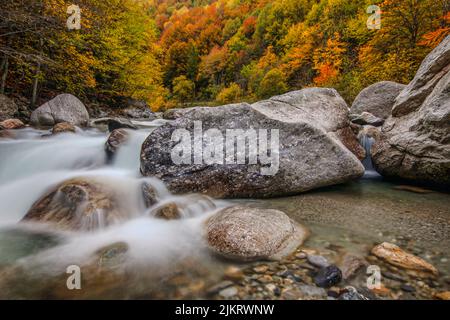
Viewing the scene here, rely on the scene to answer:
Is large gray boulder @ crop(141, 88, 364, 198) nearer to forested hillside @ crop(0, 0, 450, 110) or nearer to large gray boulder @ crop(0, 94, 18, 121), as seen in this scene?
forested hillside @ crop(0, 0, 450, 110)

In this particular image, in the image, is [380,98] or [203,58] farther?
[203,58]

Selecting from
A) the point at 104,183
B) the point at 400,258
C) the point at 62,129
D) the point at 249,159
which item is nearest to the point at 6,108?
the point at 62,129

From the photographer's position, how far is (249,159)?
424 centimetres

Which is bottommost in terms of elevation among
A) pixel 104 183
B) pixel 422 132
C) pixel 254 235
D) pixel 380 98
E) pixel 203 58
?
pixel 254 235

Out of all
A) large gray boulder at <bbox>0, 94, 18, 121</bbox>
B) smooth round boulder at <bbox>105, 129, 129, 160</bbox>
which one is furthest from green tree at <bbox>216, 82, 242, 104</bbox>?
smooth round boulder at <bbox>105, 129, 129, 160</bbox>

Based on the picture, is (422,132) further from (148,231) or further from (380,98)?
(148,231)

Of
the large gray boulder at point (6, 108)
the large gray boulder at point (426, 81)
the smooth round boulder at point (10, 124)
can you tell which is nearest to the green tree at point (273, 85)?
the large gray boulder at point (426, 81)

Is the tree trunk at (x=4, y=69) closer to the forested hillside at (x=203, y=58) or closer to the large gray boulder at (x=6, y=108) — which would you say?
the forested hillside at (x=203, y=58)

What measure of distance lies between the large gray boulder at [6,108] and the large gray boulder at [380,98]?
11944 mm

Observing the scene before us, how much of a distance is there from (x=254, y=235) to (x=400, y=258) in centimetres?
135

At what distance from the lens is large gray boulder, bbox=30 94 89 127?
8.54m

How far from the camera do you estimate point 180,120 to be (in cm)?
454
